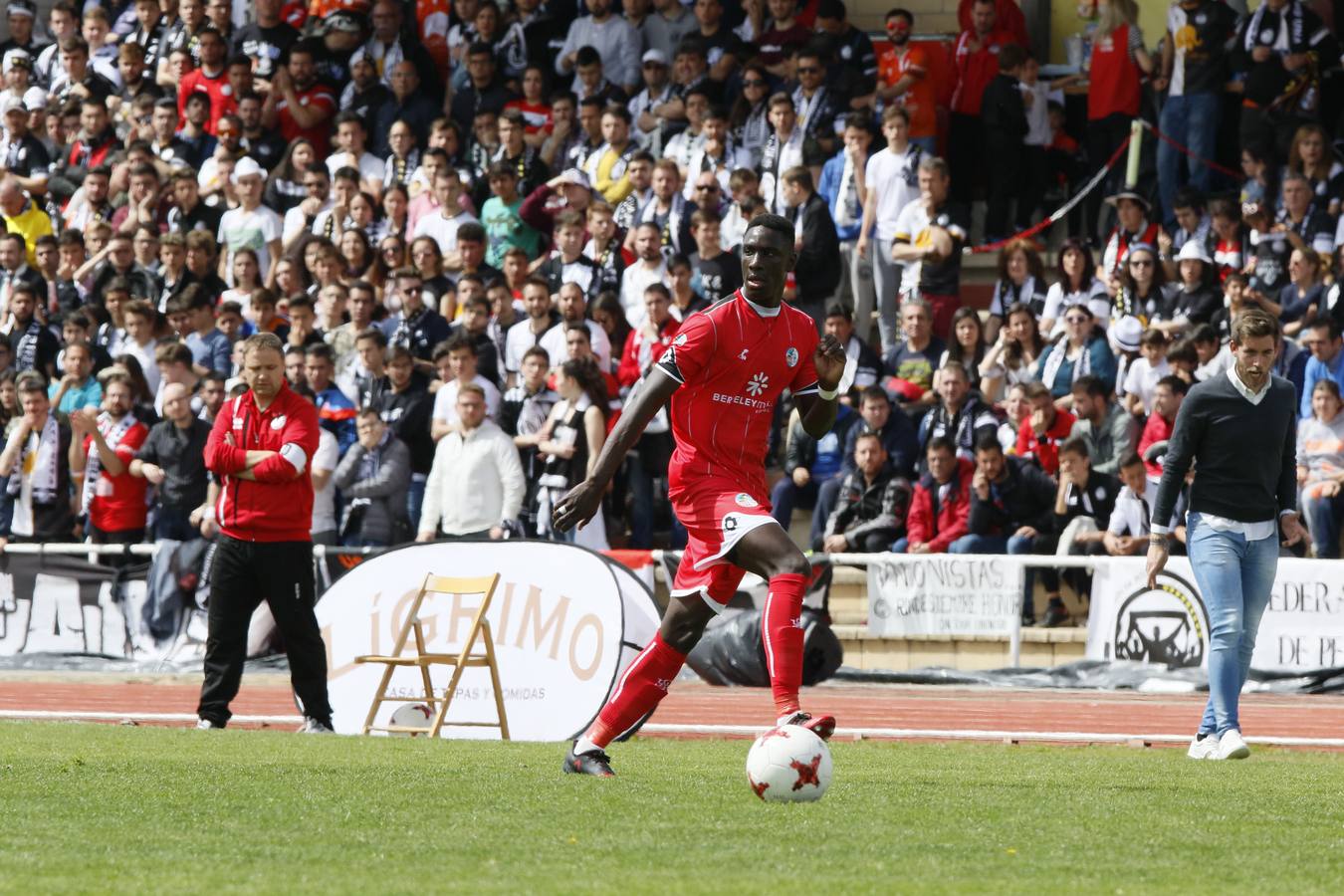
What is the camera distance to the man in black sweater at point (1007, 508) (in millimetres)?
16438

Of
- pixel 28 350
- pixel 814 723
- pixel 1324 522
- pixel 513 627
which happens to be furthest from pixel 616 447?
pixel 28 350

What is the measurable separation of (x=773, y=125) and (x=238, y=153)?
22.0ft

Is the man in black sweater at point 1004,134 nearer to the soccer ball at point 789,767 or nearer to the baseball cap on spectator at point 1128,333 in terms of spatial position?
the baseball cap on spectator at point 1128,333

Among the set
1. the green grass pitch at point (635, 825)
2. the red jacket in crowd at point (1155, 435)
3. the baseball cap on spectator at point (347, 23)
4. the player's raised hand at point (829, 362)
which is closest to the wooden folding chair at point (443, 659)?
the green grass pitch at point (635, 825)

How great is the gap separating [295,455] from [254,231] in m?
10.5

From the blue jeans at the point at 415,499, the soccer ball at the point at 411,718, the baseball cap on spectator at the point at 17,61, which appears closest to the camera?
the soccer ball at the point at 411,718

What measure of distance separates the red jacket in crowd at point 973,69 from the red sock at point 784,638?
1347 cm

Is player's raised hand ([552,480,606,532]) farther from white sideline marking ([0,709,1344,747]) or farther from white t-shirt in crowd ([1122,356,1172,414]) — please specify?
white t-shirt in crowd ([1122,356,1172,414])

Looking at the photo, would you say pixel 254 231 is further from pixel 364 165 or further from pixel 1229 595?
pixel 1229 595

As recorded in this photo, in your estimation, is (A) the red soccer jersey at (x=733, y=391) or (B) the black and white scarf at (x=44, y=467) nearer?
(A) the red soccer jersey at (x=733, y=391)

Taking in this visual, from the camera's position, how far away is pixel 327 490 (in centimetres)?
1803

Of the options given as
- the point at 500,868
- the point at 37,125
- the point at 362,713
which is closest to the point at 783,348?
the point at 500,868

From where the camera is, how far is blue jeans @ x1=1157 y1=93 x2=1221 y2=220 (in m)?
19.4

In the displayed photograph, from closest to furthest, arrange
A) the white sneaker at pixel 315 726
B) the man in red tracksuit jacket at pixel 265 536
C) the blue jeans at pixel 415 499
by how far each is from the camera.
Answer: the man in red tracksuit jacket at pixel 265 536, the white sneaker at pixel 315 726, the blue jeans at pixel 415 499
